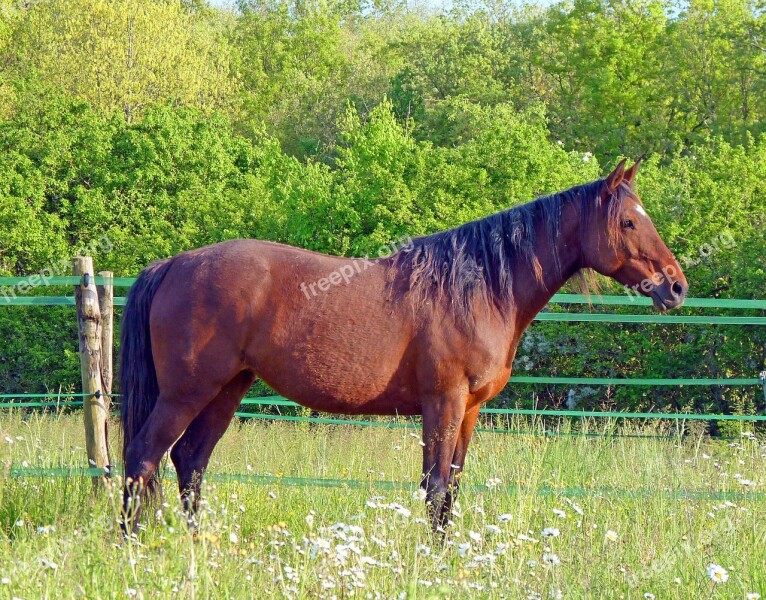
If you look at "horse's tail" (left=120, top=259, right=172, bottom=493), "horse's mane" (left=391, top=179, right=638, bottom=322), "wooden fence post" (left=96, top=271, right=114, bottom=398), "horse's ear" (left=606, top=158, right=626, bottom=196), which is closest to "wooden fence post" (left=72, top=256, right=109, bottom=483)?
"wooden fence post" (left=96, top=271, right=114, bottom=398)

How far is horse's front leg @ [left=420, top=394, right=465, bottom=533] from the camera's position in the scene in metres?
4.87

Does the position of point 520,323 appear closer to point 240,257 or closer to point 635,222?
point 635,222

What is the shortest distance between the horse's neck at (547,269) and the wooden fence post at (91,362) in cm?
284

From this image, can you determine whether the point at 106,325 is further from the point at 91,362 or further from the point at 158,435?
the point at 158,435

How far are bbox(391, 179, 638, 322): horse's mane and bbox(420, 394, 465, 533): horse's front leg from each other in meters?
0.51

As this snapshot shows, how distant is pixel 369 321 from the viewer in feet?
16.7

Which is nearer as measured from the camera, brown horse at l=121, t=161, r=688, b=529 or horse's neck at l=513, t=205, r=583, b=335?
brown horse at l=121, t=161, r=688, b=529

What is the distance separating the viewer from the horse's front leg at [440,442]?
4871mm

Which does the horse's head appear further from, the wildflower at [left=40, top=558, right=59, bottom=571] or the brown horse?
the wildflower at [left=40, top=558, right=59, bottom=571]

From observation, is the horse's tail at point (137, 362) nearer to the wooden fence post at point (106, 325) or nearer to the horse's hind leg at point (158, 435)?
the horse's hind leg at point (158, 435)

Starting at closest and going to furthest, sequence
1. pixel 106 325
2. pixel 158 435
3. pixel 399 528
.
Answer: pixel 399 528 < pixel 158 435 < pixel 106 325

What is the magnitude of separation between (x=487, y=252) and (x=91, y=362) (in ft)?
9.14

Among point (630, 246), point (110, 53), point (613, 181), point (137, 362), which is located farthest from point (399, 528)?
point (110, 53)

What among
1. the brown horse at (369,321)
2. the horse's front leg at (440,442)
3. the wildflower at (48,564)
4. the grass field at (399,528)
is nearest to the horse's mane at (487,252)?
the brown horse at (369,321)
